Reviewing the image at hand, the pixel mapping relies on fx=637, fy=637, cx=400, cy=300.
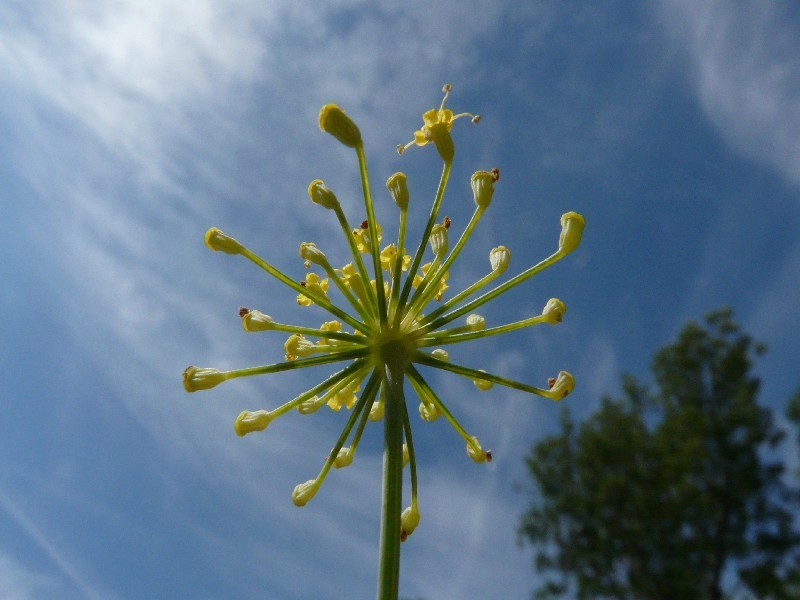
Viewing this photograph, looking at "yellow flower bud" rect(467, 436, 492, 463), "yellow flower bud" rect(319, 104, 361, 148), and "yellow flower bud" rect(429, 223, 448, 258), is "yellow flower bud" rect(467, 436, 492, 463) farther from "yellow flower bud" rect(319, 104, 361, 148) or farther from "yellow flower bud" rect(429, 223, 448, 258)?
"yellow flower bud" rect(319, 104, 361, 148)

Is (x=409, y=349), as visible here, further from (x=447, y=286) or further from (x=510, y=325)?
(x=447, y=286)

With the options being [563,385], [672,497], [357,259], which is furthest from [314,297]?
[672,497]

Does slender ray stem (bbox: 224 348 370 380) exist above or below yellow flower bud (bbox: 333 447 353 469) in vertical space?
above

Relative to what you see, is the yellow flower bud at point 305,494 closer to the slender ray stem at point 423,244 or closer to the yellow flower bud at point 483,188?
the slender ray stem at point 423,244

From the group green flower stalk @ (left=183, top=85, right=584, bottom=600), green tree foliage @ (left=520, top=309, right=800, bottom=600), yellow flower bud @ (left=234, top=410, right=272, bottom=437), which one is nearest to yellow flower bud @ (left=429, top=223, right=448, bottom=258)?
green flower stalk @ (left=183, top=85, right=584, bottom=600)

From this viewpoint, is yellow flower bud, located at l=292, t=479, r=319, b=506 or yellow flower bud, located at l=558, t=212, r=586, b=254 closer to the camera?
yellow flower bud, located at l=292, t=479, r=319, b=506

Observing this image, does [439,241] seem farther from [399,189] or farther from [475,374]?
[475,374]

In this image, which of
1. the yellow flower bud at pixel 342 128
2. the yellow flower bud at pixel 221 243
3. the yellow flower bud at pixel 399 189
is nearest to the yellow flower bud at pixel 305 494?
the yellow flower bud at pixel 221 243
